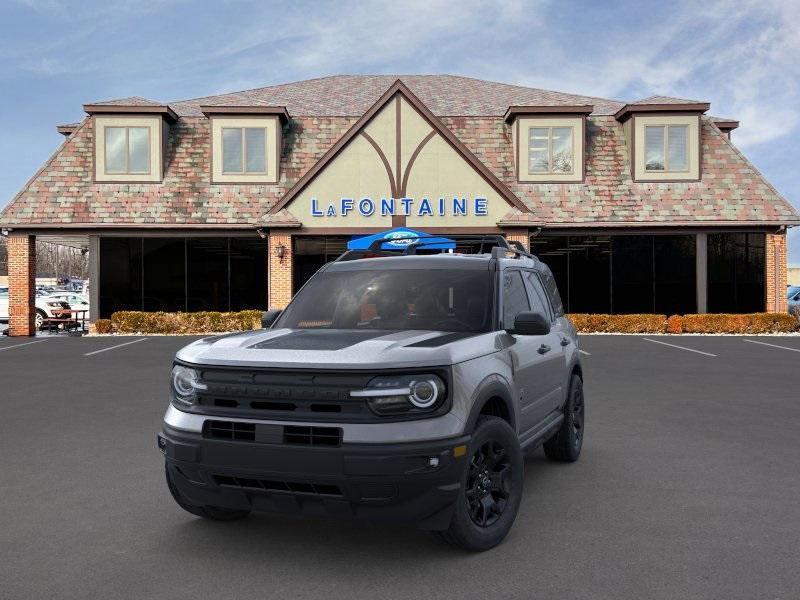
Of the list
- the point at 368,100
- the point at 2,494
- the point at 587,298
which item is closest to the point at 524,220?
the point at 587,298

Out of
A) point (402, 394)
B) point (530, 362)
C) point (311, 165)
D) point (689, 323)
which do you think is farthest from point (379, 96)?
point (402, 394)

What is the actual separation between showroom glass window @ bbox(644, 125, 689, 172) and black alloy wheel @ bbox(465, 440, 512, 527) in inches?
874

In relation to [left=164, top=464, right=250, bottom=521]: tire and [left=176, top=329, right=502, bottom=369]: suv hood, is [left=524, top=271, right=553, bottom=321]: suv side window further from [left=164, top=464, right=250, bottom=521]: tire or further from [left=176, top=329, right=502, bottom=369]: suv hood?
[left=164, top=464, right=250, bottom=521]: tire

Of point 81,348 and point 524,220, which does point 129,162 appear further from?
point 524,220

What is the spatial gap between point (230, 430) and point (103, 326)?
20908 mm

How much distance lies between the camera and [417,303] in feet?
17.9

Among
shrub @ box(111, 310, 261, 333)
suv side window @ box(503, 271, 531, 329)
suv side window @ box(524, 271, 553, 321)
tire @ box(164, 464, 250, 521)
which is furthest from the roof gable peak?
tire @ box(164, 464, 250, 521)

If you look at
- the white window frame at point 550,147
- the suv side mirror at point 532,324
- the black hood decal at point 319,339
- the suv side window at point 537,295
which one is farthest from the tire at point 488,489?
the white window frame at point 550,147

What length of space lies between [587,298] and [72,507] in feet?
71.2

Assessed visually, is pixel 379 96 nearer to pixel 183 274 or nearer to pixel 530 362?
pixel 183 274

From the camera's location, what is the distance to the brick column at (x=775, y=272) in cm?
2436

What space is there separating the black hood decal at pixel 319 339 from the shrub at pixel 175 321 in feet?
61.0

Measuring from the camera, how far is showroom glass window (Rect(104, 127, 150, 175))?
2422 cm

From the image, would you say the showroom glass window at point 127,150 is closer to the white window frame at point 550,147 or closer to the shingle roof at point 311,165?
the shingle roof at point 311,165
